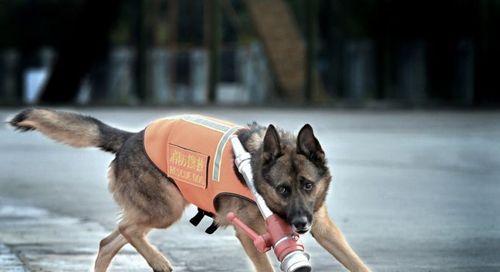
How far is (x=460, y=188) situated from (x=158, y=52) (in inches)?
921

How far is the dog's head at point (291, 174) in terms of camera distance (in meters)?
7.04

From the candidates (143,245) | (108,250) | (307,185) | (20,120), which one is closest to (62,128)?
(20,120)

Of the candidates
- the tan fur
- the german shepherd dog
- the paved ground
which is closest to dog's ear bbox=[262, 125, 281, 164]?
the german shepherd dog

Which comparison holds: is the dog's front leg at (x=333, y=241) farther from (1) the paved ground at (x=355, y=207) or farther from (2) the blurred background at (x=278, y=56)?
(2) the blurred background at (x=278, y=56)

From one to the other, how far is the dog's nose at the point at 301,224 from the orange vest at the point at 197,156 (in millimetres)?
496

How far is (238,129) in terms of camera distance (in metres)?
7.80

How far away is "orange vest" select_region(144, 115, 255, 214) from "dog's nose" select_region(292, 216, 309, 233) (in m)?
0.50

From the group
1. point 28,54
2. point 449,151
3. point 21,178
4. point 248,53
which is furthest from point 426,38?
point 21,178

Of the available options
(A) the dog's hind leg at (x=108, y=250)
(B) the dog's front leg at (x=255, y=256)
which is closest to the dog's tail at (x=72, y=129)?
(A) the dog's hind leg at (x=108, y=250)

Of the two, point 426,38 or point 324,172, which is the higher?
point 324,172

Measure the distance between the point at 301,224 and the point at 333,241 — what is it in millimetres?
586

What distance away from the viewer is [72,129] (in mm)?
8516

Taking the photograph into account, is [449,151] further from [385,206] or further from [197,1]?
[197,1]

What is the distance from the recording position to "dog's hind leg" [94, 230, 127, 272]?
8.09 metres
